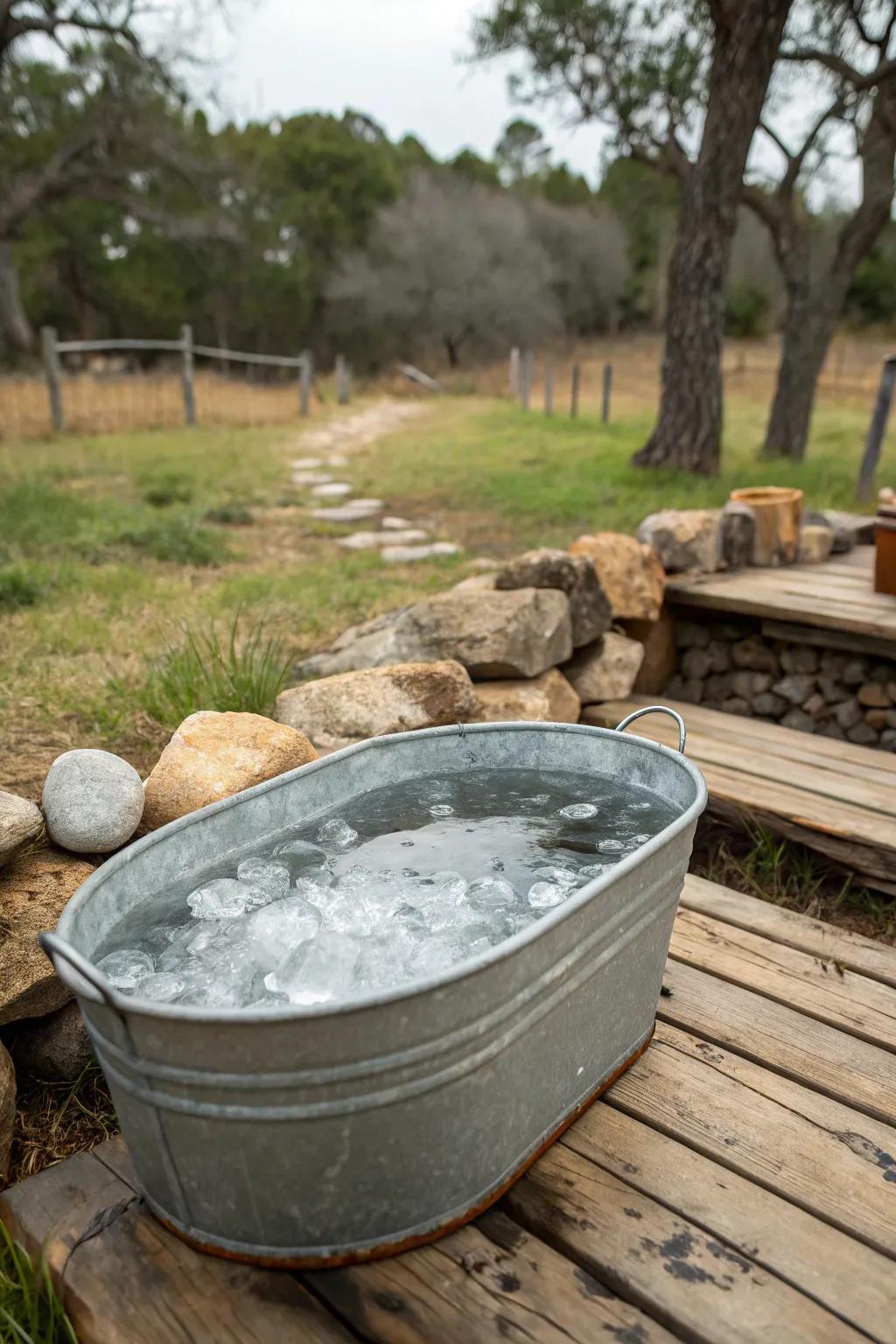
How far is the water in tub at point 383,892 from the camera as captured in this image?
1452 millimetres

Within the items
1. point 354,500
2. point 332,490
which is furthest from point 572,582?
point 332,490

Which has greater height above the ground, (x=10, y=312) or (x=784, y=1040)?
(x=10, y=312)

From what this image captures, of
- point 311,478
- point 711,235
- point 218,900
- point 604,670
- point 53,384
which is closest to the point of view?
point 218,900

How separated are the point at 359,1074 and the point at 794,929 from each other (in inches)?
63.2

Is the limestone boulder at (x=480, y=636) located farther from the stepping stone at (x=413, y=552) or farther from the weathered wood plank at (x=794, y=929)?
the stepping stone at (x=413, y=552)

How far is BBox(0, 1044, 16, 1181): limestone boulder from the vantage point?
1.71m

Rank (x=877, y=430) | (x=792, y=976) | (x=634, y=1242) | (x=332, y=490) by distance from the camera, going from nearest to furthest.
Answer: (x=634, y=1242)
(x=792, y=976)
(x=877, y=430)
(x=332, y=490)

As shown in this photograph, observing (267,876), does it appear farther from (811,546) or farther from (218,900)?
(811,546)

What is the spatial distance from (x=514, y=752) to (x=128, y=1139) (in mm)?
1098

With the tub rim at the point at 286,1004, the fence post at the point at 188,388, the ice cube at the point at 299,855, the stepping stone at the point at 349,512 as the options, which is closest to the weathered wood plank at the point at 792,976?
the tub rim at the point at 286,1004

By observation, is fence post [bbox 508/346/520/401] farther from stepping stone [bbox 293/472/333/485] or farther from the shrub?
the shrub

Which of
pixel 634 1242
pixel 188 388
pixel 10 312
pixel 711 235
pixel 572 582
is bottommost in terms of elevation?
pixel 634 1242

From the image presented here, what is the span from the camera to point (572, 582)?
11.5 ft

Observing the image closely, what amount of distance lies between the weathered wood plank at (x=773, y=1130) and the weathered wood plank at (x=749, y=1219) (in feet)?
0.11
